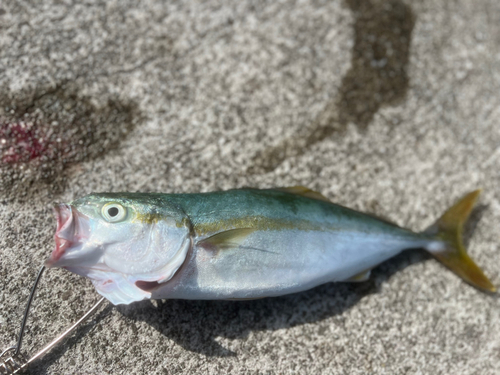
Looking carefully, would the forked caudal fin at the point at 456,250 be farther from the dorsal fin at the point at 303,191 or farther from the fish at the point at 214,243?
the dorsal fin at the point at 303,191

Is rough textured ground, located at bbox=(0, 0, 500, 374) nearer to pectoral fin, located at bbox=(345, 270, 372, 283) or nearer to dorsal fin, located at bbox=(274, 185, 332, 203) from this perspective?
pectoral fin, located at bbox=(345, 270, 372, 283)

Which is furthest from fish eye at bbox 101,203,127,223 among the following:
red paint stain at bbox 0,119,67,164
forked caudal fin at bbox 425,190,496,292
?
forked caudal fin at bbox 425,190,496,292

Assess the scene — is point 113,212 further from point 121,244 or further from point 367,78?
point 367,78

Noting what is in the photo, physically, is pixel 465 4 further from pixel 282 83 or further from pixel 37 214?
pixel 37 214

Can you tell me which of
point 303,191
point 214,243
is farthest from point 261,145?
point 214,243

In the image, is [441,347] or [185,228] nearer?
[185,228]

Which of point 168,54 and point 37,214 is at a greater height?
point 168,54

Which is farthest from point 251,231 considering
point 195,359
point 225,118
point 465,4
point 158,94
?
point 465,4
